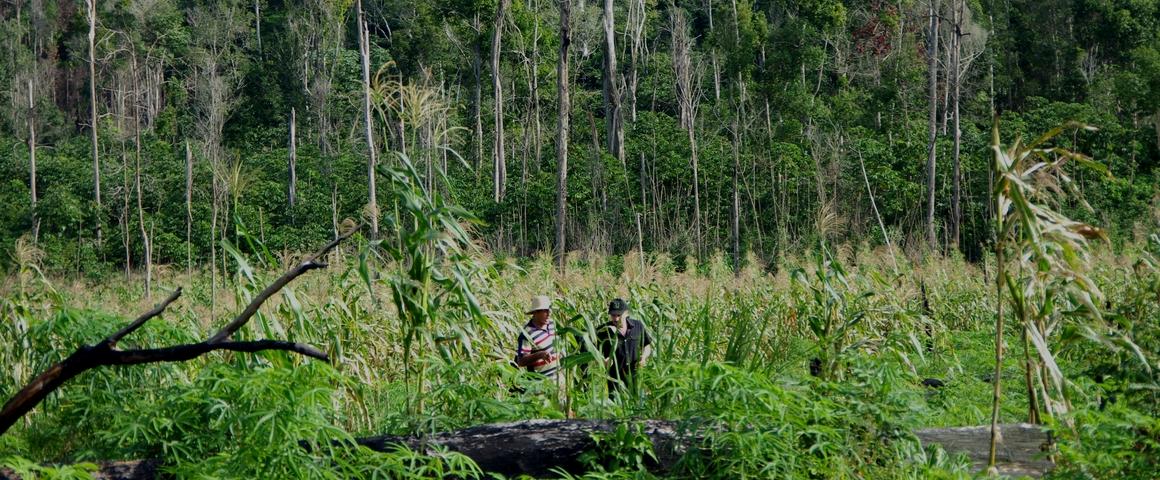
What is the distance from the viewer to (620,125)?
96.9ft

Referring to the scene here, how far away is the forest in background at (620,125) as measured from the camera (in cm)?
2681

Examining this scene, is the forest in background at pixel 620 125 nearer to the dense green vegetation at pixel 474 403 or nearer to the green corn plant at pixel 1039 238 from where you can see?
the dense green vegetation at pixel 474 403

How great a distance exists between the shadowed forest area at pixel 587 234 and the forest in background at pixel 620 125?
143 millimetres

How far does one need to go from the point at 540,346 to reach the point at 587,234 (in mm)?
19876

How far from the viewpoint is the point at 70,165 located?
33938 mm

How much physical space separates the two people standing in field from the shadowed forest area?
0.14 meters

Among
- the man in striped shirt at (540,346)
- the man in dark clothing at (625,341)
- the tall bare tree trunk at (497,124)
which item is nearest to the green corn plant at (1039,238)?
the man in dark clothing at (625,341)

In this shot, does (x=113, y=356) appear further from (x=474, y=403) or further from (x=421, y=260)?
(x=474, y=403)

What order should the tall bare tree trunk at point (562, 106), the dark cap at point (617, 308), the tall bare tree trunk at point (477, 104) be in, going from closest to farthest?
1. the dark cap at point (617, 308)
2. the tall bare tree trunk at point (562, 106)
3. the tall bare tree trunk at point (477, 104)

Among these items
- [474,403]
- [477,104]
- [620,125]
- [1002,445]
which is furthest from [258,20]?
[1002,445]

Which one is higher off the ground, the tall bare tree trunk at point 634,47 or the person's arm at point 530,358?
the tall bare tree trunk at point 634,47

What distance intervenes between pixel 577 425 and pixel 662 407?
555mm

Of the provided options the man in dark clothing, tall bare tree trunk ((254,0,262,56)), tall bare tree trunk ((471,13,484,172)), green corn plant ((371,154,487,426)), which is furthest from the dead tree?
tall bare tree trunk ((254,0,262,56))

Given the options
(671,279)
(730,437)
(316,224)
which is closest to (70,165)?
(316,224)
